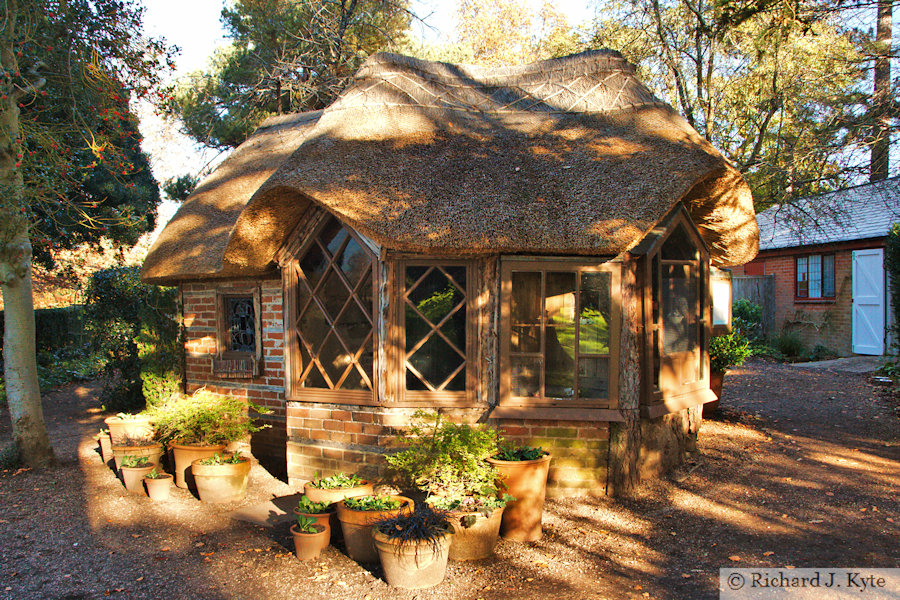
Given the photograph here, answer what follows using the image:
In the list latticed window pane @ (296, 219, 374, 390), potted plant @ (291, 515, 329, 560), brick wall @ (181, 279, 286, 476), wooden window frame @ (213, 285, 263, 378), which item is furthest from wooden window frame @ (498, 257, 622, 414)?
wooden window frame @ (213, 285, 263, 378)

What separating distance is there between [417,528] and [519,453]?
1.26 m

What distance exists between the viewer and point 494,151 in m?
5.78

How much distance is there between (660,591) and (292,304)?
3.94 meters

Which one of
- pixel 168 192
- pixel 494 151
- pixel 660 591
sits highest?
pixel 168 192

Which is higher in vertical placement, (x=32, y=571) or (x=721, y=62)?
(x=721, y=62)

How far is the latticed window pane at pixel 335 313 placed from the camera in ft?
18.3

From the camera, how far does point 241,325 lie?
7.03 m

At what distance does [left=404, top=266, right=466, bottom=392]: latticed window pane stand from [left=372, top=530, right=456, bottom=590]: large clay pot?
1.66 m

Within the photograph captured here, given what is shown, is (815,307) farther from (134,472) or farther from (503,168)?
(134,472)

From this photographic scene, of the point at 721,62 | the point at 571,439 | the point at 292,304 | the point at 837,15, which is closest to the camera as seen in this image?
the point at 571,439

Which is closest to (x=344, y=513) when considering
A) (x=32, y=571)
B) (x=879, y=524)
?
(x=32, y=571)

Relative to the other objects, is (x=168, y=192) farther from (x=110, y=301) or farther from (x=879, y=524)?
(x=879, y=524)

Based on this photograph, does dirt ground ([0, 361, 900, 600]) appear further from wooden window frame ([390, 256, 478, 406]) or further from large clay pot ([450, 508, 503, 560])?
wooden window frame ([390, 256, 478, 406])

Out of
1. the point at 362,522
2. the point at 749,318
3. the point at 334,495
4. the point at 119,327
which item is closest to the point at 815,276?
the point at 749,318
